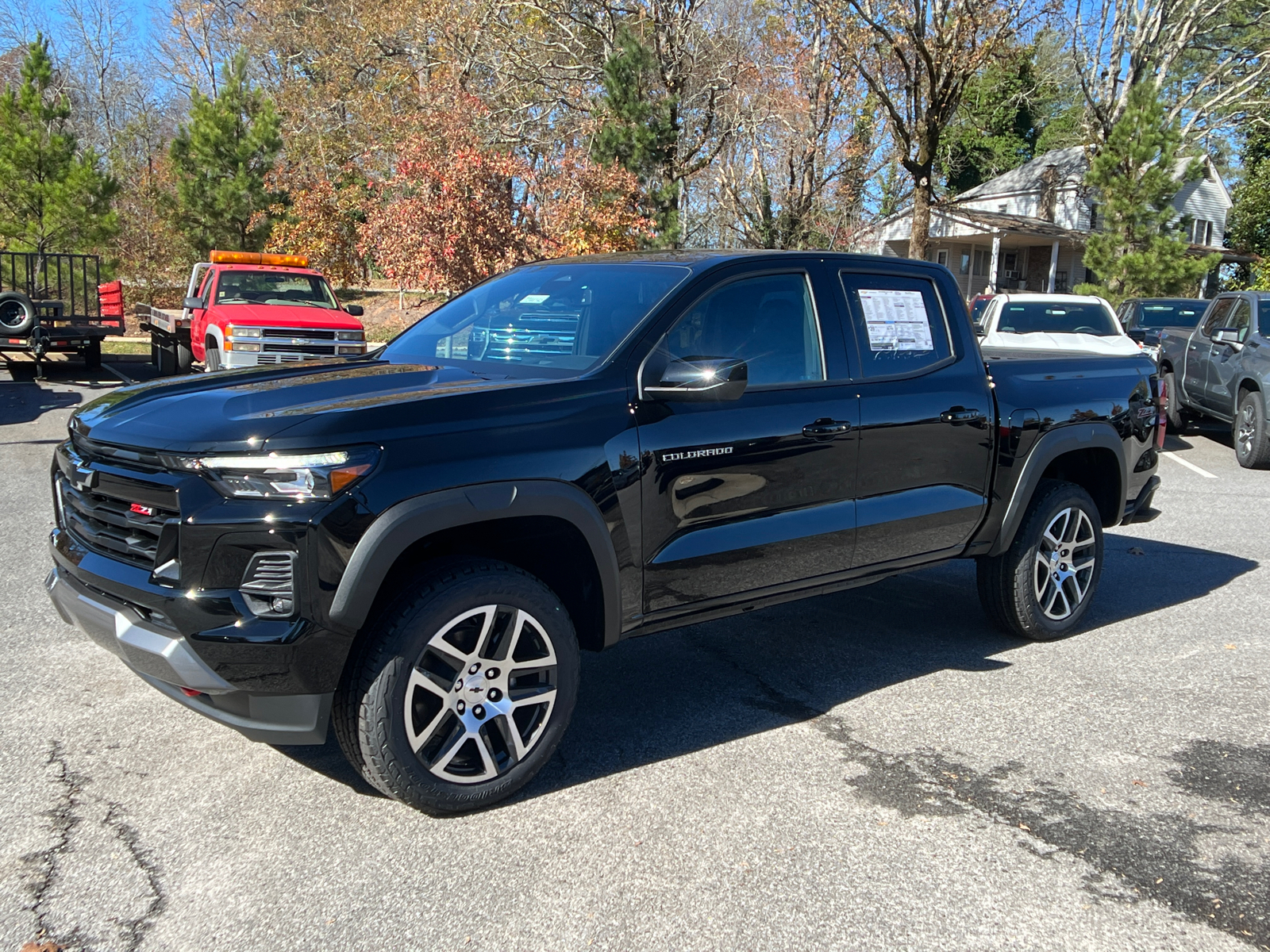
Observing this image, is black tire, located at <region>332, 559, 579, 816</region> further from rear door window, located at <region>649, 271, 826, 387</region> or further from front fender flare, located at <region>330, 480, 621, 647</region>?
rear door window, located at <region>649, 271, 826, 387</region>

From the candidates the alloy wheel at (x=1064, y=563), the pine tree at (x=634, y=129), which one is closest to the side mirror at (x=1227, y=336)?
the alloy wheel at (x=1064, y=563)

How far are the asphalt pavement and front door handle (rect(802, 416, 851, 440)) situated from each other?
1198 mm

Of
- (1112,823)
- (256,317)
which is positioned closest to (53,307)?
(256,317)

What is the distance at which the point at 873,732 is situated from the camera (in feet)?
14.4

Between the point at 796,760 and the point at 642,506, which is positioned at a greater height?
the point at 642,506

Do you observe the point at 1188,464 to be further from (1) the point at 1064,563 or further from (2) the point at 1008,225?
(2) the point at 1008,225

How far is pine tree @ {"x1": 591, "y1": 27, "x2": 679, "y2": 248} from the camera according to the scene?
22.7 meters

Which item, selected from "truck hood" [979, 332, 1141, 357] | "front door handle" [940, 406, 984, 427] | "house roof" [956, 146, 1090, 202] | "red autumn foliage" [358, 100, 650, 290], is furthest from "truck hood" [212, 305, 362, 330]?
"house roof" [956, 146, 1090, 202]

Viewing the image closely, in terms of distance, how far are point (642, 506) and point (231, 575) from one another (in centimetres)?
142

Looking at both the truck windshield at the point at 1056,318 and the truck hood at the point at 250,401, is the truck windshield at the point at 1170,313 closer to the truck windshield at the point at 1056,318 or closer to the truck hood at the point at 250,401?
the truck windshield at the point at 1056,318

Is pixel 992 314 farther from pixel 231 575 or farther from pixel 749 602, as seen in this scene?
pixel 231 575

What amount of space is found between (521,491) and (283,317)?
470 inches

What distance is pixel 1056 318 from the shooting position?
516 inches

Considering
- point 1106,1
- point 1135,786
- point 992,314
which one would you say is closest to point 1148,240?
point 1106,1
